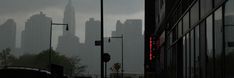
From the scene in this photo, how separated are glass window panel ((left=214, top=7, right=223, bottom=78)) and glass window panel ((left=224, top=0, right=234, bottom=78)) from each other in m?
0.57

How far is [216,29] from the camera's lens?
518 inches

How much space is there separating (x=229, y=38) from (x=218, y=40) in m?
1.34

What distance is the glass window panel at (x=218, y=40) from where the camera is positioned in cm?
1256

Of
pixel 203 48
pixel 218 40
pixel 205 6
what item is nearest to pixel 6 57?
pixel 203 48

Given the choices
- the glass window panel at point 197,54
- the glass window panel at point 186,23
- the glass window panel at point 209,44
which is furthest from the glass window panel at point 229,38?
the glass window panel at point 186,23

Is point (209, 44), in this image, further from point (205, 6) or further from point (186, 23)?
point (186, 23)

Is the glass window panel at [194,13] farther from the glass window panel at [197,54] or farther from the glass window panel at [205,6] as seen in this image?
the glass window panel at [205,6]

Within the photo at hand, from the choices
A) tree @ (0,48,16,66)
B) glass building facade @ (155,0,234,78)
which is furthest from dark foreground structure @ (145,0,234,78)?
tree @ (0,48,16,66)

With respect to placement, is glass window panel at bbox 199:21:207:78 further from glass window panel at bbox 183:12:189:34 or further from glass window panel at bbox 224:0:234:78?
glass window panel at bbox 183:12:189:34

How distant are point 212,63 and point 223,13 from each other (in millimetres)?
2141

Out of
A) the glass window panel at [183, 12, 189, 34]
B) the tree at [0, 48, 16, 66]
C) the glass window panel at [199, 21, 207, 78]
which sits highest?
the glass window panel at [183, 12, 189, 34]

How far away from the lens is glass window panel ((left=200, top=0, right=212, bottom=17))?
46.4 ft

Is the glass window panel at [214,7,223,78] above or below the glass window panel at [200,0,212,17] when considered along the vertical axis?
below

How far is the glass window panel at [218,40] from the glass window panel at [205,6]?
992 mm
